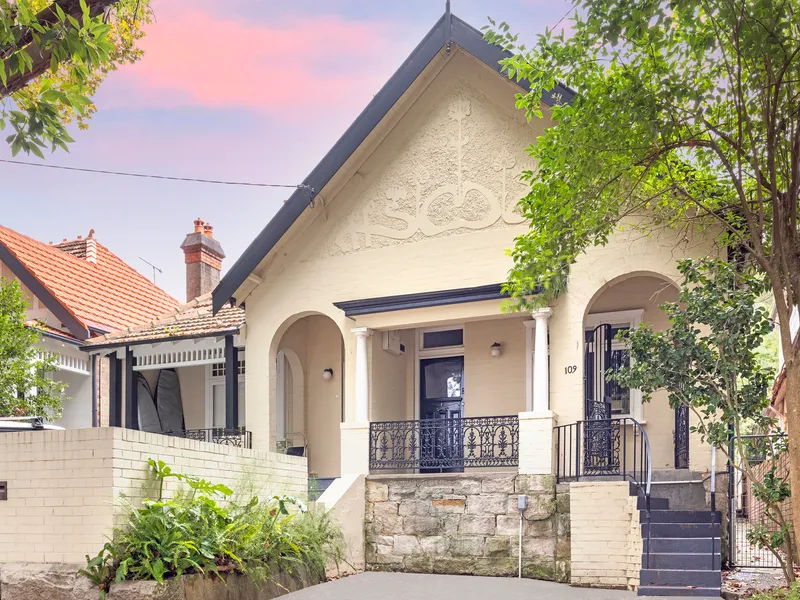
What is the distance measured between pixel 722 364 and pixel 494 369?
535 centimetres

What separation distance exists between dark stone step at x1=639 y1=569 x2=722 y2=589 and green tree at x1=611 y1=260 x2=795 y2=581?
62 cm

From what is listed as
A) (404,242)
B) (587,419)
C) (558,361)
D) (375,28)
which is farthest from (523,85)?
(375,28)

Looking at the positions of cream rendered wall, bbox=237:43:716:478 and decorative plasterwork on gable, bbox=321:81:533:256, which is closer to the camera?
cream rendered wall, bbox=237:43:716:478

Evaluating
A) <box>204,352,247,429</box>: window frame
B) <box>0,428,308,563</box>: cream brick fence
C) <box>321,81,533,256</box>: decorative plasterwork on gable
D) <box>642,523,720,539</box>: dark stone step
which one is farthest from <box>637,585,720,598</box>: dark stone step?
<box>204,352,247,429</box>: window frame

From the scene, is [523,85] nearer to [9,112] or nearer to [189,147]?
[9,112]

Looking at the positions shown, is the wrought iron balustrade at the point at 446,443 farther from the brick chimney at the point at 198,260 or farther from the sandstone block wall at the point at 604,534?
the brick chimney at the point at 198,260

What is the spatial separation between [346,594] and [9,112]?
21.3ft

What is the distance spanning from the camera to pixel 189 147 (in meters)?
44.2

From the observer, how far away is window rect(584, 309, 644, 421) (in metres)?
13.3

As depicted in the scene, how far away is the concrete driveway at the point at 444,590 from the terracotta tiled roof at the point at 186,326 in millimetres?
5726

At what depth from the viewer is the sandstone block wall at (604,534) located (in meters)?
11.1

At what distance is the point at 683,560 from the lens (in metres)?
10.3

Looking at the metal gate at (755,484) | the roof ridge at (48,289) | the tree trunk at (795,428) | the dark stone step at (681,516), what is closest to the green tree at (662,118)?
the tree trunk at (795,428)

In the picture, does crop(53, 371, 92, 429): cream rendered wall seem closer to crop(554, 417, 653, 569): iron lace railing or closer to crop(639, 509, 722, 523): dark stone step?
crop(554, 417, 653, 569): iron lace railing
